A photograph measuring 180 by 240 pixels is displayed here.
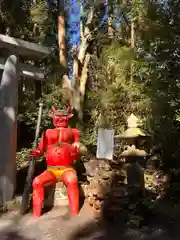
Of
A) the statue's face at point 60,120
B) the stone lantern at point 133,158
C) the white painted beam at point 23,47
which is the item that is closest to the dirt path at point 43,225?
the stone lantern at point 133,158

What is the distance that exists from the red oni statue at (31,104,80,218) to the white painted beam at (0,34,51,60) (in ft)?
4.13

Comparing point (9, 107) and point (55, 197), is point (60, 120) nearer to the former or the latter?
point (9, 107)

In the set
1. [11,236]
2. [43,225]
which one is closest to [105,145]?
[43,225]

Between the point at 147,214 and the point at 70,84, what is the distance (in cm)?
612

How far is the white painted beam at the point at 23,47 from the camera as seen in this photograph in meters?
5.72

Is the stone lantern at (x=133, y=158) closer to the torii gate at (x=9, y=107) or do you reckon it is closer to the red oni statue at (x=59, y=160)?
the red oni statue at (x=59, y=160)

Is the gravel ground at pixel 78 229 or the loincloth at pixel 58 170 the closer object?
the gravel ground at pixel 78 229

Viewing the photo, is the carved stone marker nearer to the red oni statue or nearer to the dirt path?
the red oni statue

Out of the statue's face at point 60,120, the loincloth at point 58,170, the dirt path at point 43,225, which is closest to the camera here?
the dirt path at point 43,225

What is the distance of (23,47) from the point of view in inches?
234

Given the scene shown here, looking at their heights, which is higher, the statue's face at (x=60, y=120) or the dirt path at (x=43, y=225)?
the statue's face at (x=60, y=120)

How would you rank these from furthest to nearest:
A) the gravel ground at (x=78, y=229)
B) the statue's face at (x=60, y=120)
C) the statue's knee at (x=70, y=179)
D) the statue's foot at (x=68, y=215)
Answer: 1. the statue's face at (x=60, y=120)
2. the statue's knee at (x=70, y=179)
3. the statue's foot at (x=68, y=215)
4. the gravel ground at (x=78, y=229)

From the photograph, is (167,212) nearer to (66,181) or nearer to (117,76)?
(66,181)

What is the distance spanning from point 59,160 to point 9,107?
131 centimetres
